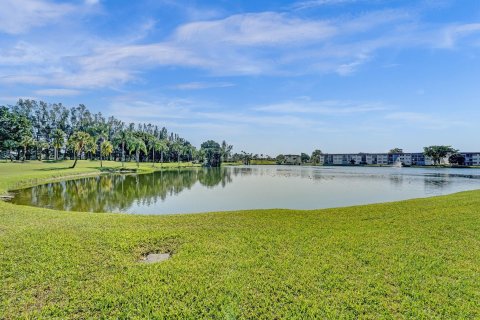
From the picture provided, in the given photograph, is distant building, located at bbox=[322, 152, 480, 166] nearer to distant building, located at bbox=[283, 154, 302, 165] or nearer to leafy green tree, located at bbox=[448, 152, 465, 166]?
leafy green tree, located at bbox=[448, 152, 465, 166]

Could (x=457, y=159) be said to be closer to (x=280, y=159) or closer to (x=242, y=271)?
(x=280, y=159)

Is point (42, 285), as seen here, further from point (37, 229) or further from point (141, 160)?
point (141, 160)

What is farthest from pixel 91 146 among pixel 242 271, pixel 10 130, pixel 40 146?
pixel 242 271

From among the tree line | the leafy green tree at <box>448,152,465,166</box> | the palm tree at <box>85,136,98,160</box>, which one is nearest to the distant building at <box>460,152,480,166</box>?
the leafy green tree at <box>448,152,465,166</box>

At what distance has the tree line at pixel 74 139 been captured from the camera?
6556cm

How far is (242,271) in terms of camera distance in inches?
253

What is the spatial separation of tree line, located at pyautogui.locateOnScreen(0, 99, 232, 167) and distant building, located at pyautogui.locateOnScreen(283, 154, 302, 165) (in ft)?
221

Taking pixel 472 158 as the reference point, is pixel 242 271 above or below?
below

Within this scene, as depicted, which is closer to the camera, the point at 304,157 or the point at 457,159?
the point at 457,159

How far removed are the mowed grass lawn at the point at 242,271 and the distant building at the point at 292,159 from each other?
18027cm

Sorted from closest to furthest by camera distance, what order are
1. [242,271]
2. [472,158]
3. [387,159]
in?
[242,271]
[472,158]
[387,159]

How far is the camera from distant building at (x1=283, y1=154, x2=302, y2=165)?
620 ft

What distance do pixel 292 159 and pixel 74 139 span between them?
152558mm

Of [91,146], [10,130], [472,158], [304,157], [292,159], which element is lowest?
[472,158]
